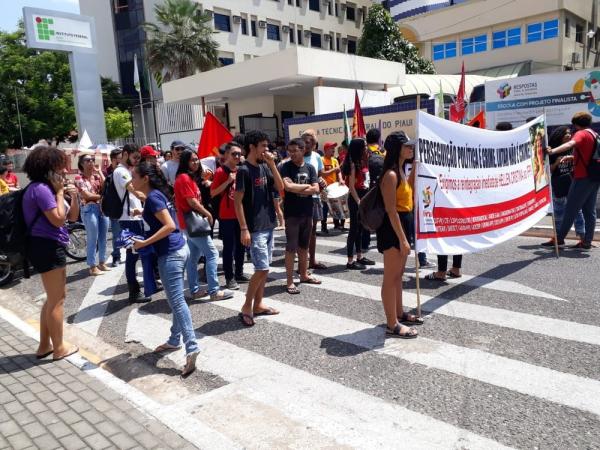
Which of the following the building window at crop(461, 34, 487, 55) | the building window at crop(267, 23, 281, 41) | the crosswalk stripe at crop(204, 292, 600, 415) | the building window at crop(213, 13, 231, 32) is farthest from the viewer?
the building window at crop(267, 23, 281, 41)

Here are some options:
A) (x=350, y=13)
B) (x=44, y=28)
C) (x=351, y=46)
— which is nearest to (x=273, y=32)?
(x=351, y=46)

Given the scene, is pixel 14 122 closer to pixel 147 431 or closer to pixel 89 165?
pixel 89 165

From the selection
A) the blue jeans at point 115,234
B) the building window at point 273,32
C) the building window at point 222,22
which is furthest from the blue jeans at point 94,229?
the building window at point 273,32

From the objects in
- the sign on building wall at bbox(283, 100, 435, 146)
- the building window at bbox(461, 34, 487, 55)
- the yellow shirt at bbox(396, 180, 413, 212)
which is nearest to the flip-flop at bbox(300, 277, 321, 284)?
the yellow shirt at bbox(396, 180, 413, 212)

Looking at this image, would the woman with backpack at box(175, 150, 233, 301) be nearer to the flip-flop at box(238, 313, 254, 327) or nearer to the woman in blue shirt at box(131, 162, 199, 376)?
the flip-flop at box(238, 313, 254, 327)

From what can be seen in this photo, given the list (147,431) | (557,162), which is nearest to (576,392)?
(147,431)

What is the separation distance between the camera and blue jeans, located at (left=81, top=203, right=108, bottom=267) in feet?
25.1

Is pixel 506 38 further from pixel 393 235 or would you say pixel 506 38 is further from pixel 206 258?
pixel 393 235

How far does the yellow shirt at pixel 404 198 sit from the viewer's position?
4.77m

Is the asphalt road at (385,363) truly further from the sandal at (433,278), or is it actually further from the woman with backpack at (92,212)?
the woman with backpack at (92,212)

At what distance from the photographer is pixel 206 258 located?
591 cm

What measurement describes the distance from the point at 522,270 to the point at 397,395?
12.6 feet

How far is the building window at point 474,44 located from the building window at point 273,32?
1753 cm

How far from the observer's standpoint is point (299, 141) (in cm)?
608
